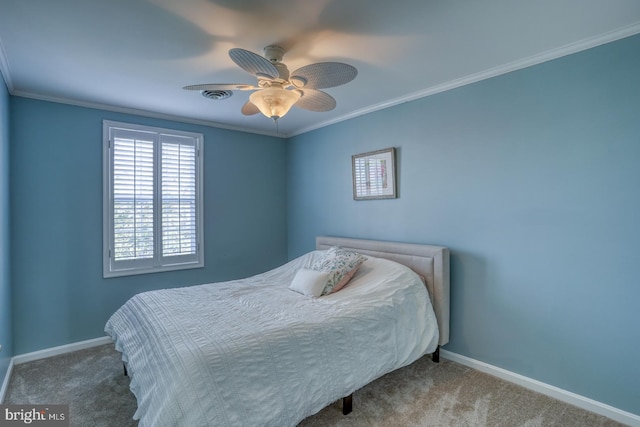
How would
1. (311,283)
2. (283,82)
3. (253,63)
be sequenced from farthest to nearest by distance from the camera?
(311,283), (283,82), (253,63)

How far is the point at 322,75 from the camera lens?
1.88 meters

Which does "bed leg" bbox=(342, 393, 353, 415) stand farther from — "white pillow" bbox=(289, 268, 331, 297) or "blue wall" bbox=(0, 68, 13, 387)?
"blue wall" bbox=(0, 68, 13, 387)

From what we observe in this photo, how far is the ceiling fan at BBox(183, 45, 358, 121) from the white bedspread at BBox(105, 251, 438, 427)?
138 centimetres

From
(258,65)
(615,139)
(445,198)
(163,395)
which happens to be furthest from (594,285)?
(163,395)

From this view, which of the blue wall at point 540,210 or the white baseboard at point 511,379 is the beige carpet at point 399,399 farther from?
the blue wall at point 540,210

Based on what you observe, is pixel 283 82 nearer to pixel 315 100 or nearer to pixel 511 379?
pixel 315 100

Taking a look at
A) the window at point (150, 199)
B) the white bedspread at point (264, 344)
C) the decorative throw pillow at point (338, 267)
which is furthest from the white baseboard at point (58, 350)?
the decorative throw pillow at point (338, 267)

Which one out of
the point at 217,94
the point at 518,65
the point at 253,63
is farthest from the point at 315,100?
the point at 518,65

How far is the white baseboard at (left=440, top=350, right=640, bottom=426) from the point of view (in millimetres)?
1983

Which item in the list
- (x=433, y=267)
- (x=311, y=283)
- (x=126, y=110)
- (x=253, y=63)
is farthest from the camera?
(x=126, y=110)

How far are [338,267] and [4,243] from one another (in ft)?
8.71

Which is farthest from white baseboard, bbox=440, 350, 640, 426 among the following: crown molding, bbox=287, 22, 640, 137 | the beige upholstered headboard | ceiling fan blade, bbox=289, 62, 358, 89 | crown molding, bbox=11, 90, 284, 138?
crown molding, bbox=11, 90, 284, 138

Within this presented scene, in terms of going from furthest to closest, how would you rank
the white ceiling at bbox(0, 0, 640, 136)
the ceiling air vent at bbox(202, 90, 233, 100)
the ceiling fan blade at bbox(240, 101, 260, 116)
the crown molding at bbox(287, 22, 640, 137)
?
the ceiling air vent at bbox(202, 90, 233, 100) → the ceiling fan blade at bbox(240, 101, 260, 116) → the crown molding at bbox(287, 22, 640, 137) → the white ceiling at bbox(0, 0, 640, 136)

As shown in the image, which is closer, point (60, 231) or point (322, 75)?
point (322, 75)
